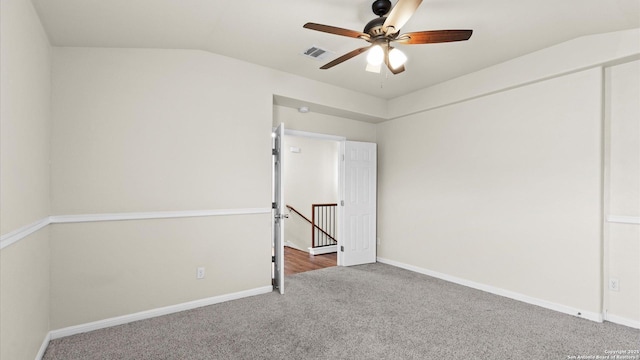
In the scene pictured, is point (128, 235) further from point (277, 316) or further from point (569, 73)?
point (569, 73)

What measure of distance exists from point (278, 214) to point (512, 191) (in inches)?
109

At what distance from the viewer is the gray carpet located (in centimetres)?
229

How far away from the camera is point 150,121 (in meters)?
2.92

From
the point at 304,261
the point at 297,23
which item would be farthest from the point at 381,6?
the point at 304,261

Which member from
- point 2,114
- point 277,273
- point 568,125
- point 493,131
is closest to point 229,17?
point 2,114

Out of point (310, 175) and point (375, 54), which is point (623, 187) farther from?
point (310, 175)

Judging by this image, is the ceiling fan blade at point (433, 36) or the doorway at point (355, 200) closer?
the ceiling fan blade at point (433, 36)

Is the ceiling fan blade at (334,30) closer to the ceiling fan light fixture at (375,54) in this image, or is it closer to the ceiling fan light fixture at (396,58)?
the ceiling fan light fixture at (375,54)

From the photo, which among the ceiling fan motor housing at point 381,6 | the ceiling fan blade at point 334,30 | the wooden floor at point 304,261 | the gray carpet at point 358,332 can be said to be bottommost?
the wooden floor at point 304,261

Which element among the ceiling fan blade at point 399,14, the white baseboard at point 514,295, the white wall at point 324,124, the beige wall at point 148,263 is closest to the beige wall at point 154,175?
the beige wall at point 148,263

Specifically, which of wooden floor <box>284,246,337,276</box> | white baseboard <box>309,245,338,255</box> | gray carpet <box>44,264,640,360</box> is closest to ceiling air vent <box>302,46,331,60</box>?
gray carpet <box>44,264,640,360</box>

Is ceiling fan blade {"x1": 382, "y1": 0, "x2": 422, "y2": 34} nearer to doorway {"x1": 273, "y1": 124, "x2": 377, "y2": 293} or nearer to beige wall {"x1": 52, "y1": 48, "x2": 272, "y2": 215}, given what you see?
beige wall {"x1": 52, "y1": 48, "x2": 272, "y2": 215}

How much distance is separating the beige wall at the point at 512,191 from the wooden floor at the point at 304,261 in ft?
4.08

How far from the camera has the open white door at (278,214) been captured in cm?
350
